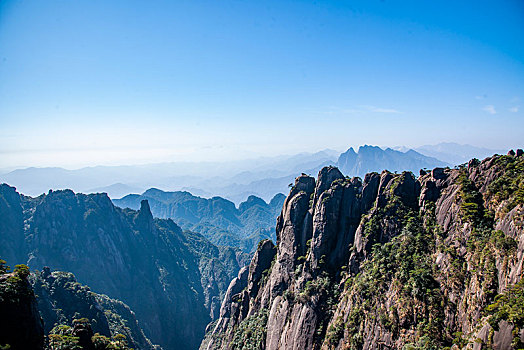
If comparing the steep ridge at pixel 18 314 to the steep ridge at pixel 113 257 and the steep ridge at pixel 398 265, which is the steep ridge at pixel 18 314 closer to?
the steep ridge at pixel 398 265

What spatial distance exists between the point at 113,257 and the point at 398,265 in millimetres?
127737

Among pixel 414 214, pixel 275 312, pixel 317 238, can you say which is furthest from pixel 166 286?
pixel 414 214

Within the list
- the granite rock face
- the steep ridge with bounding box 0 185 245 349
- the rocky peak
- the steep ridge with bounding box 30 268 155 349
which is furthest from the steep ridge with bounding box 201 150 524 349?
the rocky peak

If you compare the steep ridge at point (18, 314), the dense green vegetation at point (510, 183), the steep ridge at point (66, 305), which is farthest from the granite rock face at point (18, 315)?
the dense green vegetation at point (510, 183)

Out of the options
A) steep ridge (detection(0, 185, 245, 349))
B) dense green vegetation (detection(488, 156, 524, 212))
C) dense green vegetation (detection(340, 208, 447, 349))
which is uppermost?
dense green vegetation (detection(488, 156, 524, 212))

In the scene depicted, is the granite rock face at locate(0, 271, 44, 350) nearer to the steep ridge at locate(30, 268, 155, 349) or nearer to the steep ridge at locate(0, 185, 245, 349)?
the steep ridge at locate(30, 268, 155, 349)

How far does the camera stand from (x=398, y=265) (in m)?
37.7

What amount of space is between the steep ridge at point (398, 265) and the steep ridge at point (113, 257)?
7976 centimetres

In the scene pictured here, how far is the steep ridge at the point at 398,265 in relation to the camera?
2500cm

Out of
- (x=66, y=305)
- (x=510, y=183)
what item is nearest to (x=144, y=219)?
(x=66, y=305)

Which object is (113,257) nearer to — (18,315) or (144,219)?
(144,219)

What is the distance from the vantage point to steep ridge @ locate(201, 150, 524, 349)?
25002 millimetres

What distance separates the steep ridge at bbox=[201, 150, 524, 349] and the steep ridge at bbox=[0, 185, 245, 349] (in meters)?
79.8

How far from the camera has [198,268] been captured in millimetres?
181500
